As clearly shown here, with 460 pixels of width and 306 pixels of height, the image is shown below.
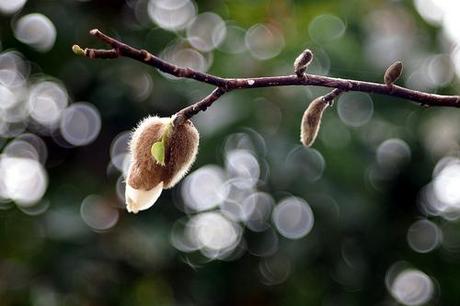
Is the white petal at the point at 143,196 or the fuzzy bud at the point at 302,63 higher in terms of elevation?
the fuzzy bud at the point at 302,63

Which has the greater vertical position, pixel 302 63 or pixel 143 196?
pixel 302 63

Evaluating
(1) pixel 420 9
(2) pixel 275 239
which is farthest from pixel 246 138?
(1) pixel 420 9

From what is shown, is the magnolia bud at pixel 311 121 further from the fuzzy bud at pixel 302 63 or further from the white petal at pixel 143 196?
the white petal at pixel 143 196

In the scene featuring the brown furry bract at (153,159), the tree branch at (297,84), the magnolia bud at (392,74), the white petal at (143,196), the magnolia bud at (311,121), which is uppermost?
the magnolia bud at (392,74)

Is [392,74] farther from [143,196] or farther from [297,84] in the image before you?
[143,196]

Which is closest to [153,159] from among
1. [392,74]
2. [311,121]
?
[311,121]

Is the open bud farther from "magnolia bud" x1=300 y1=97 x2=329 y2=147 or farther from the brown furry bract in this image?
"magnolia bud" x1=300 y1=97 x2=329 y2=147

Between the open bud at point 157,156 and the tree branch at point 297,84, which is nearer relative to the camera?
the tree branch at point 297,84

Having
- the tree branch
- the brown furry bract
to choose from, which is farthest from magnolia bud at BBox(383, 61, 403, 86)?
the brown furry bract

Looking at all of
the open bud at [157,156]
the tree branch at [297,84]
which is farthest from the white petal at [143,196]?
the tree branch at [297,84]
